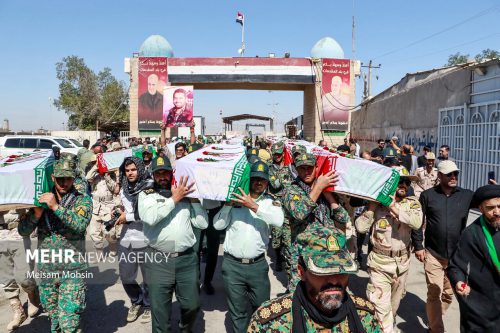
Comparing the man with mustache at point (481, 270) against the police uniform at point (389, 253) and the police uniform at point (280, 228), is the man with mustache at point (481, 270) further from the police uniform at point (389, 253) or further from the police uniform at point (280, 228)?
the police uniform at point (280, 228)

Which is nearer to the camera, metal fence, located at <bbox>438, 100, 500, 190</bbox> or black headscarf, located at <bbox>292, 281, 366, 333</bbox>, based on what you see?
black headscarf, located at <bbox>292, 281, 366, 333</bbox>

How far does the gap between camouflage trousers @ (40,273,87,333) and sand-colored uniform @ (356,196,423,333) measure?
272 centimetres

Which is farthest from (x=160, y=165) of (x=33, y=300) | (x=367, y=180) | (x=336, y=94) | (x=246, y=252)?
(x=336, y=94)

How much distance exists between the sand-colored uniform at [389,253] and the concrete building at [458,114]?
531 cm

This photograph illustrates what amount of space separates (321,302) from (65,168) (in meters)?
2.64

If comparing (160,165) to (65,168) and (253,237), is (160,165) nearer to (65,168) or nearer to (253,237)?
(65,168)

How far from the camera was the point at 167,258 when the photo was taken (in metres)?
3.45

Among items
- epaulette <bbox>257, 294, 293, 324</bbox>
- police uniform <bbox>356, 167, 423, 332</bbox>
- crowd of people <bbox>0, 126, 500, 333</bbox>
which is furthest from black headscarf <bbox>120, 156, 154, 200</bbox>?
epaulette <bbox>257, 294, 293, 324</bbox>

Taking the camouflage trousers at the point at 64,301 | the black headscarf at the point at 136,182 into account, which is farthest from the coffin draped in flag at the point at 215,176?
the camouflage trousers at the point at 64,301

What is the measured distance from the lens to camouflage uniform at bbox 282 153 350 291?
3217 mm

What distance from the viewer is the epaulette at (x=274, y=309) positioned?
1.71 metres

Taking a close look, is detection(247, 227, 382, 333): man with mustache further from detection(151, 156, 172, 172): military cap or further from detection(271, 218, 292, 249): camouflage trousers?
detection(271, 218, 292, 249): camouflage trousers

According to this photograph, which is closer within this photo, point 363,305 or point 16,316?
point 363,305

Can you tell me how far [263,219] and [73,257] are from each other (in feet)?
5.74
